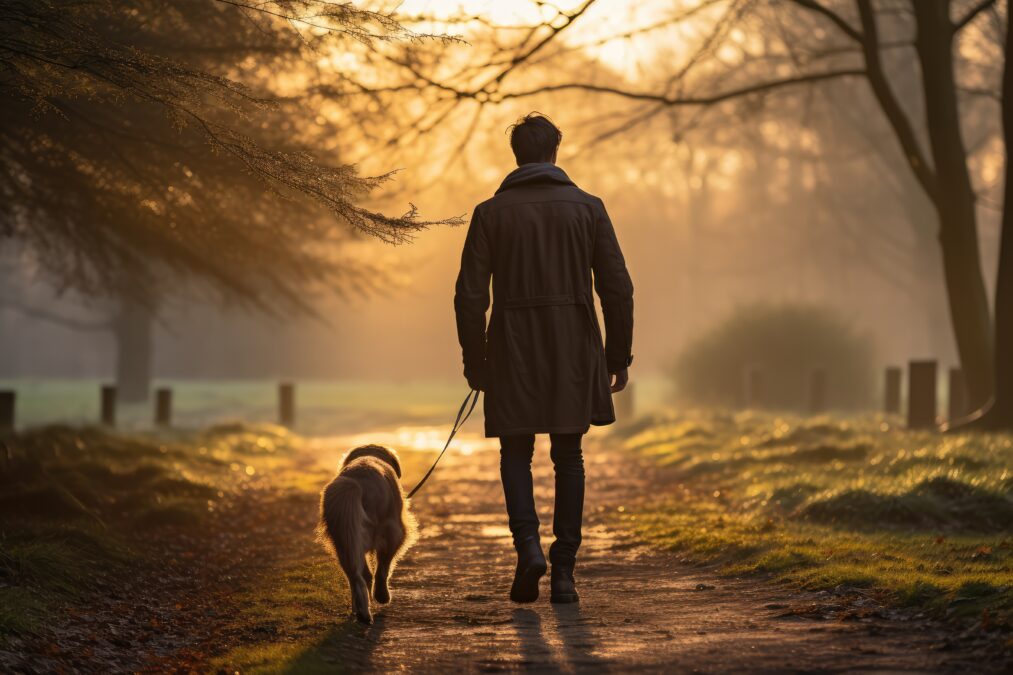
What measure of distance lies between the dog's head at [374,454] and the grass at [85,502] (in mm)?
1640

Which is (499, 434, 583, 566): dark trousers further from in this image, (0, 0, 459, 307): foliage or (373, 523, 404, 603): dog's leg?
(0, 0, 459, 307): foliage

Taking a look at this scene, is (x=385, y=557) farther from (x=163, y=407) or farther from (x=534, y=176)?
(x=163, y=407)

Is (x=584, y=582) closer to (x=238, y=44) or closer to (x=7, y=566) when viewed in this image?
(x=7, y=566)

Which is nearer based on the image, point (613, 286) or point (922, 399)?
point (613, 286)

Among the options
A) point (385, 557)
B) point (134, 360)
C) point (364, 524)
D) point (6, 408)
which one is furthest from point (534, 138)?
point (134, 360)

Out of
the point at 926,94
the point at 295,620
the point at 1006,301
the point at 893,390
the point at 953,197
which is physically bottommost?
the point at 295,620

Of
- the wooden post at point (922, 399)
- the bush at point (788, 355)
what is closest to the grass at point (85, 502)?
the wooden post at point (922, 399)

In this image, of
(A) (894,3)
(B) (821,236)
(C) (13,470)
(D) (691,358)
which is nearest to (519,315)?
(C) (13,470)

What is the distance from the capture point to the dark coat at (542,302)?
236 inches

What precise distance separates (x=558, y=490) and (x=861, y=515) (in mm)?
3662

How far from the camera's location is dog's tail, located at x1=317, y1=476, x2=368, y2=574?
5.64 metres

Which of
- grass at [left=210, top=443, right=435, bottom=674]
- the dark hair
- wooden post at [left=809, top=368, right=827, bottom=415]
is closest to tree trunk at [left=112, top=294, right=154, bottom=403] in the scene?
wooden post at [left=809, top=368, right=827, bottom=415]

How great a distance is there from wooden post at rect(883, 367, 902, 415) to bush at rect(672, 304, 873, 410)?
143 inches

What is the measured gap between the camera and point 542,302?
601 centimetres
